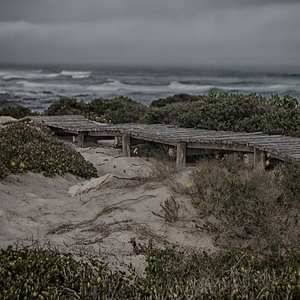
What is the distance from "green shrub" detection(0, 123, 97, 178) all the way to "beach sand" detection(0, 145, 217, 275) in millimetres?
246

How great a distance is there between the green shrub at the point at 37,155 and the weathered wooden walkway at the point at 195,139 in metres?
2.20

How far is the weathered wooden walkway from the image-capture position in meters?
9.88

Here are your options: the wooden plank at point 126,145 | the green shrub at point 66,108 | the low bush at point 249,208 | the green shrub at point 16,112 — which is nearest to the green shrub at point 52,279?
the low bush at point 249,208

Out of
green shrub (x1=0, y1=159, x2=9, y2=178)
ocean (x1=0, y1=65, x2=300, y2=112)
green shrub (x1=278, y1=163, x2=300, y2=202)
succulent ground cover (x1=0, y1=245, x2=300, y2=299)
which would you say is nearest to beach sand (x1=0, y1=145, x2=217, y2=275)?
green shrub (x1=0, y1=159, x2=9, y2=178)

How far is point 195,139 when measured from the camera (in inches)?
432

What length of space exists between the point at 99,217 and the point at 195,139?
14.8ft

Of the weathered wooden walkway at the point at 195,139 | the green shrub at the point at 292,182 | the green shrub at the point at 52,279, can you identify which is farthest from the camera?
the weathered wooden walkway at the point at 195,139

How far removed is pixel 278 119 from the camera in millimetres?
12055

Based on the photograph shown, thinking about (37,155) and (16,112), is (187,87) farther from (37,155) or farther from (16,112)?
(37,155)

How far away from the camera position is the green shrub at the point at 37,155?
9108 mm

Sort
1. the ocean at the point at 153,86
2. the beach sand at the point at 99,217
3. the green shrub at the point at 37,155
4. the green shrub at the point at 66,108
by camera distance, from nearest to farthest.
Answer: the beach sand at the point at 99,217
the green shrub at the point at 37,155
the green shrub at the point at 66,108
the ocean at the point at 153,86

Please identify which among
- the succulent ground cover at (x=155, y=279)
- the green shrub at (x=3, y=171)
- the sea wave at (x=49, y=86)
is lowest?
the sea wave at (x=49, y=86)

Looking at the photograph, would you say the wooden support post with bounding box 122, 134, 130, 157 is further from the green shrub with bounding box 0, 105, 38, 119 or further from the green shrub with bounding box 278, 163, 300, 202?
the green shrub with bounding box 0, 105, 38, 119

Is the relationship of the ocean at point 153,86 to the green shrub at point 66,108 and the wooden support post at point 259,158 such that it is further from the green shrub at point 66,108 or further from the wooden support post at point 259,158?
the wooden support post at point 259,158
